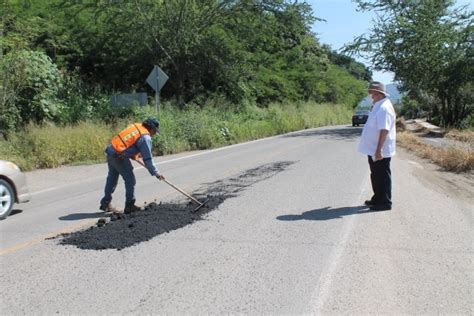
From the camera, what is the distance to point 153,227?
6734 mm

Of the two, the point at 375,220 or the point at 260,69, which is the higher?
the point at 260,69

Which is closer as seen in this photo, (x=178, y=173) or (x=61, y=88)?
(x=178, y=173)

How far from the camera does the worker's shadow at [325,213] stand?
7.23 meters

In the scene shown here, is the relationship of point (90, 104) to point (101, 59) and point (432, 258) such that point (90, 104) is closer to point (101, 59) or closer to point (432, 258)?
point (101, 59)

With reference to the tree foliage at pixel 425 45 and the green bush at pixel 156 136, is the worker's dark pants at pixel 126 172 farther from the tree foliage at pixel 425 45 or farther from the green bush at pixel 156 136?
the tree foliage at pixel 425 45

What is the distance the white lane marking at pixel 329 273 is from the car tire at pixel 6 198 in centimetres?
525

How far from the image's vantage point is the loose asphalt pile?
613 cm

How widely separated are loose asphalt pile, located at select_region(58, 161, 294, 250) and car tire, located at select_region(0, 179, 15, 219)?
1756mm

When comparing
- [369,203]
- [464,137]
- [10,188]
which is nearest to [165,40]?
[464,137]

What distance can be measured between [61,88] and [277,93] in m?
24.7

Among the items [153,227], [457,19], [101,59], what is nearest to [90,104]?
[101,59]

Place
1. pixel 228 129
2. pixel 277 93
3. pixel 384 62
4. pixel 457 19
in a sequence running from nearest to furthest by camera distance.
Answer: pixel 228 129
pixel 457 19
pixel 384 62
pixel 277 93

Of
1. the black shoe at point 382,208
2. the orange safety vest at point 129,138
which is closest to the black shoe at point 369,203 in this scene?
the black shoe at point 382,208

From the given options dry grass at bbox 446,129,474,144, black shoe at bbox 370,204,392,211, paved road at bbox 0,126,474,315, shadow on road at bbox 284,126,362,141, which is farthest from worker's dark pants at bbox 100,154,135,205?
shadow on road at bbox 284,126,362,141
